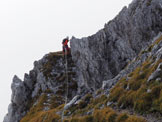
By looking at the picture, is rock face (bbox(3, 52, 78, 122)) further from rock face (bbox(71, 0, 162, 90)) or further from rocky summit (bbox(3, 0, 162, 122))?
rock face (bbox(71, 0, 162, 90))

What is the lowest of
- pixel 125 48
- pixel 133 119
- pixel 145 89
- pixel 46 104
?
pixel 133 119

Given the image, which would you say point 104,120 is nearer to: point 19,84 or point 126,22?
point 19,84

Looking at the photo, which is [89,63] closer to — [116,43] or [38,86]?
[116,43]

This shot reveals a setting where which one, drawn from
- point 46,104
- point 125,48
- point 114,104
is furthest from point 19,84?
point 114,104

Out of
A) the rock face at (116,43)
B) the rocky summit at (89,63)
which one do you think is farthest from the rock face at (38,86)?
the rock face at (116,43)

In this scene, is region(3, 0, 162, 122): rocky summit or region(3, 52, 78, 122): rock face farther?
region(3, 52, 78, 122): rock face

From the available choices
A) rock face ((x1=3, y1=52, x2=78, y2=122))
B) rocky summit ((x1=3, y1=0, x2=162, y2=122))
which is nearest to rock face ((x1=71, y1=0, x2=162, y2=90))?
rocky summit ((x1=3, y1=0, x2=162, y2=122))

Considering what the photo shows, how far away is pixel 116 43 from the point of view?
72.0m

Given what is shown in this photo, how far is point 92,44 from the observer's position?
248ft

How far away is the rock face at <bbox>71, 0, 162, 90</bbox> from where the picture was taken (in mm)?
63750

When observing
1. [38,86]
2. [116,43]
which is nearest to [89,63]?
[116,43]

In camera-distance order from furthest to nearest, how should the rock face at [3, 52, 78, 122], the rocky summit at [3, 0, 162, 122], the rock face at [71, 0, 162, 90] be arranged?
1. the rock face at [71, 0, 162, 90]
2. the rock face at [3, 52, 78, 122]
3. the rocky summit at [3, 0, 162, 122]

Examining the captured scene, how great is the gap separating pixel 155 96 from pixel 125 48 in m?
59.9

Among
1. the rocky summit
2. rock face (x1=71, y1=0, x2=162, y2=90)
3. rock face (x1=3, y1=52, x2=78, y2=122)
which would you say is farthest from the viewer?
rock face (x1=71, y1=0, x2=162, y2=90)
